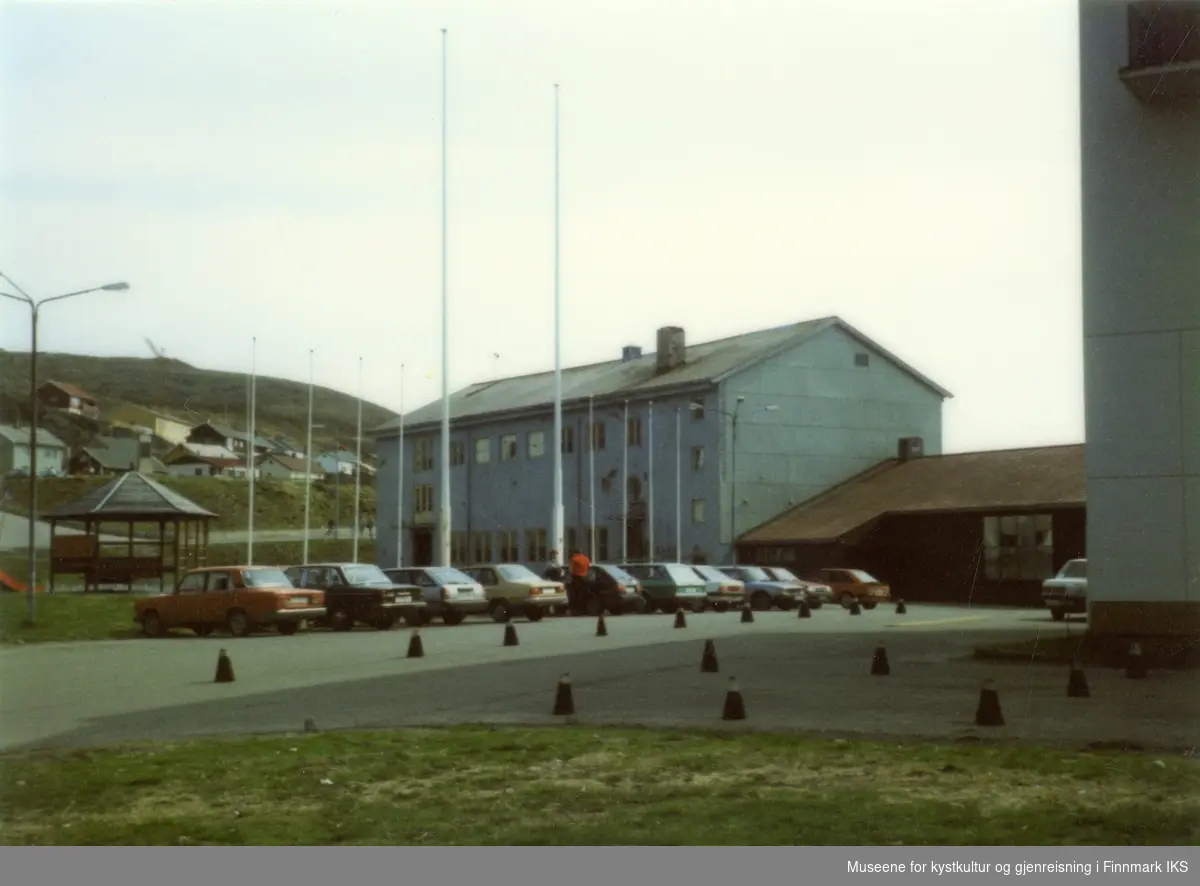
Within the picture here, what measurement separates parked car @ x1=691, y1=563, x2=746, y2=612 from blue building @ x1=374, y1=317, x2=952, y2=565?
17.0 metres

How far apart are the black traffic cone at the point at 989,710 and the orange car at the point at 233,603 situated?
2010cm

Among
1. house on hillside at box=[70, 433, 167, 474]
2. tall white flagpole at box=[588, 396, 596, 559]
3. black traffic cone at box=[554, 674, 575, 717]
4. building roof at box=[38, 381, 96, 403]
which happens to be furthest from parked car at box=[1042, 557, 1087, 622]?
building roof at box=[38, 381, 96, 403]

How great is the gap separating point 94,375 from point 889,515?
4537 inches

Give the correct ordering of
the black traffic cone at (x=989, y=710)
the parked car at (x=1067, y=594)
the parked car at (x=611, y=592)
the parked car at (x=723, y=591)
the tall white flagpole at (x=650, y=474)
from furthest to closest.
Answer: the tall white flagpole at (x=650, y=474) → the parked car at (x=723, y=591) → the parked car at (x=611, y=592) → the parked car at (x=1067, y=594) → the black traffic cone at (x=989, y=710)

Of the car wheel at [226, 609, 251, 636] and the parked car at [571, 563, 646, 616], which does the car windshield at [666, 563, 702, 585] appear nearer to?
the parked car at [571, 563, 646, 616]

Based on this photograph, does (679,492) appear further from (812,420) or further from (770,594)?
(770,594)

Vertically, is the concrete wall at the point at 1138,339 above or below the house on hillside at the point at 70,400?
below

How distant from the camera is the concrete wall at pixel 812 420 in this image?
216ft

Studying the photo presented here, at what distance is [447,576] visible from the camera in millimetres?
36594

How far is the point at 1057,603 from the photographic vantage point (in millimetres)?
35250

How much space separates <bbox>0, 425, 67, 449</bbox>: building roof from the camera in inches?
1742

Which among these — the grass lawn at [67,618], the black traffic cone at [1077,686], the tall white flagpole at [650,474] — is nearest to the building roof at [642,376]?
the tall white flagpole at [650,474]

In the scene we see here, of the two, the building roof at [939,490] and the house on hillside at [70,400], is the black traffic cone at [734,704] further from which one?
the house on hillside at [70,400]

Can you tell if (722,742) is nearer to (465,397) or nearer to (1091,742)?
(1091,742)
